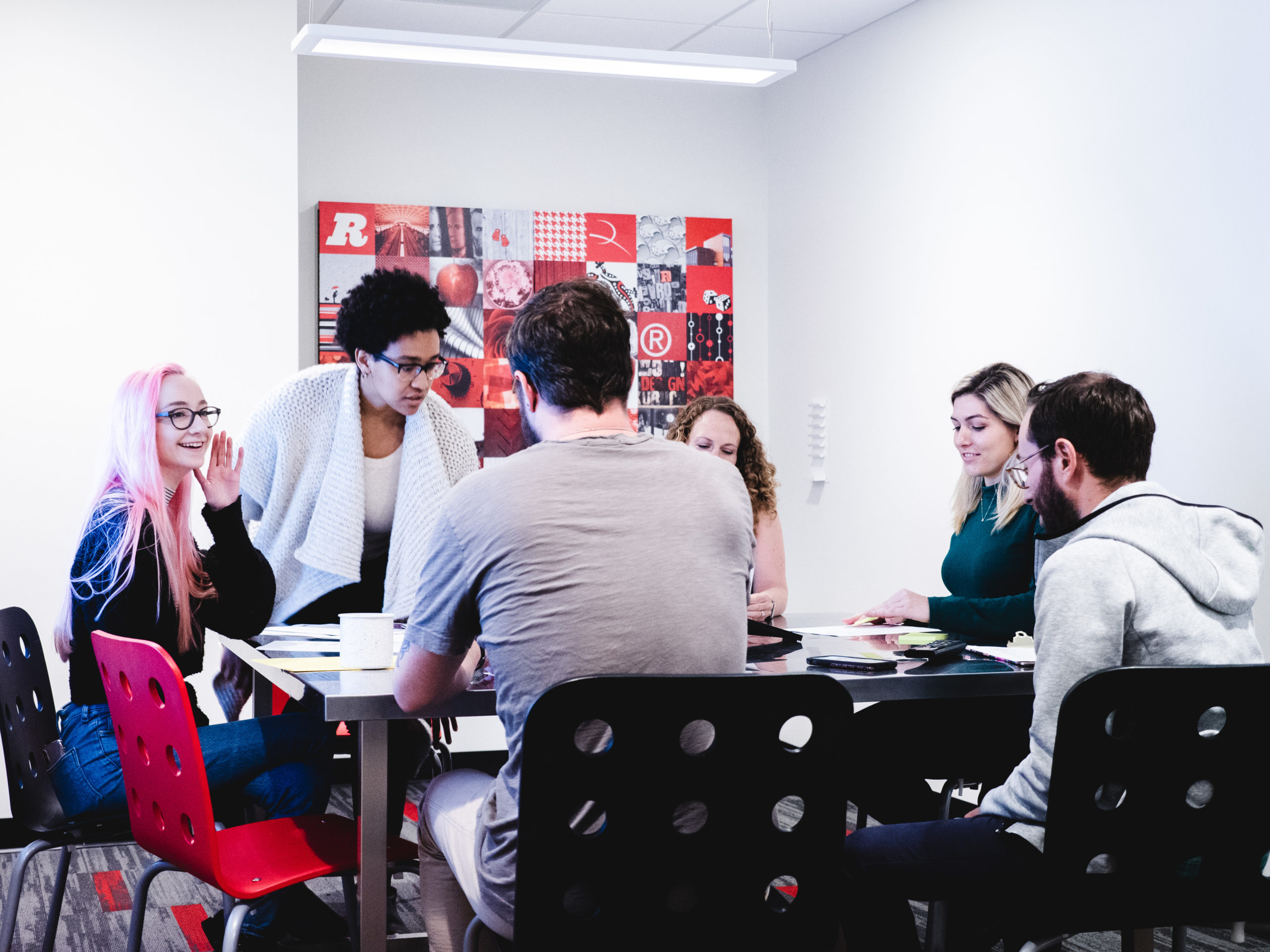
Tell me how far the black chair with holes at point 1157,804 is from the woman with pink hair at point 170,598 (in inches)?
53.3

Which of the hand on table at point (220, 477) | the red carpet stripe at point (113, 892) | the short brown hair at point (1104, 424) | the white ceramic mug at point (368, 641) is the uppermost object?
the short brown hair at point (1104, 424)

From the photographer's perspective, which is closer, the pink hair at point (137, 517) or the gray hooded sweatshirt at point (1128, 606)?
the gray hooded sweatshirt at point (1128, 606)

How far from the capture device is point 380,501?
294cm

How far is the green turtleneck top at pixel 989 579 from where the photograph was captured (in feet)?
8.46

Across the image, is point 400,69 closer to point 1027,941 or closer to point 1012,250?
point 1012,250

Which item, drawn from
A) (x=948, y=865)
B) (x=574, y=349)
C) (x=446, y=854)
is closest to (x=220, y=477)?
(x=446, y=854)

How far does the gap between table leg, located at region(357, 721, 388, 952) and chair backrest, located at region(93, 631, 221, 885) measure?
0.73 ft

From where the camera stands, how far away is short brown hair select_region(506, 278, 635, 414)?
163 cm

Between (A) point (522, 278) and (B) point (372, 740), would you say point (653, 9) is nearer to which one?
(A) point (522, 278)

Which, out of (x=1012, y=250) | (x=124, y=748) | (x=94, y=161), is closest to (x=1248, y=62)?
(x=1012, y=250)

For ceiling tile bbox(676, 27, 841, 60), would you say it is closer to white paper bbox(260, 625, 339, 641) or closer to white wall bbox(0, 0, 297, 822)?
white wall bbox(0, 0, 297, 822)

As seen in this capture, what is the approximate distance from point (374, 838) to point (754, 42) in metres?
3.87

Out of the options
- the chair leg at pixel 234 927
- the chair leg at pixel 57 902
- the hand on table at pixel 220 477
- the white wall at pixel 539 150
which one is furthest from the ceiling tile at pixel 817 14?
the chair leg at pixel 234 927

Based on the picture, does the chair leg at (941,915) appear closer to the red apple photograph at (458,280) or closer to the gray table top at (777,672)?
the gray table top at (777,672)
